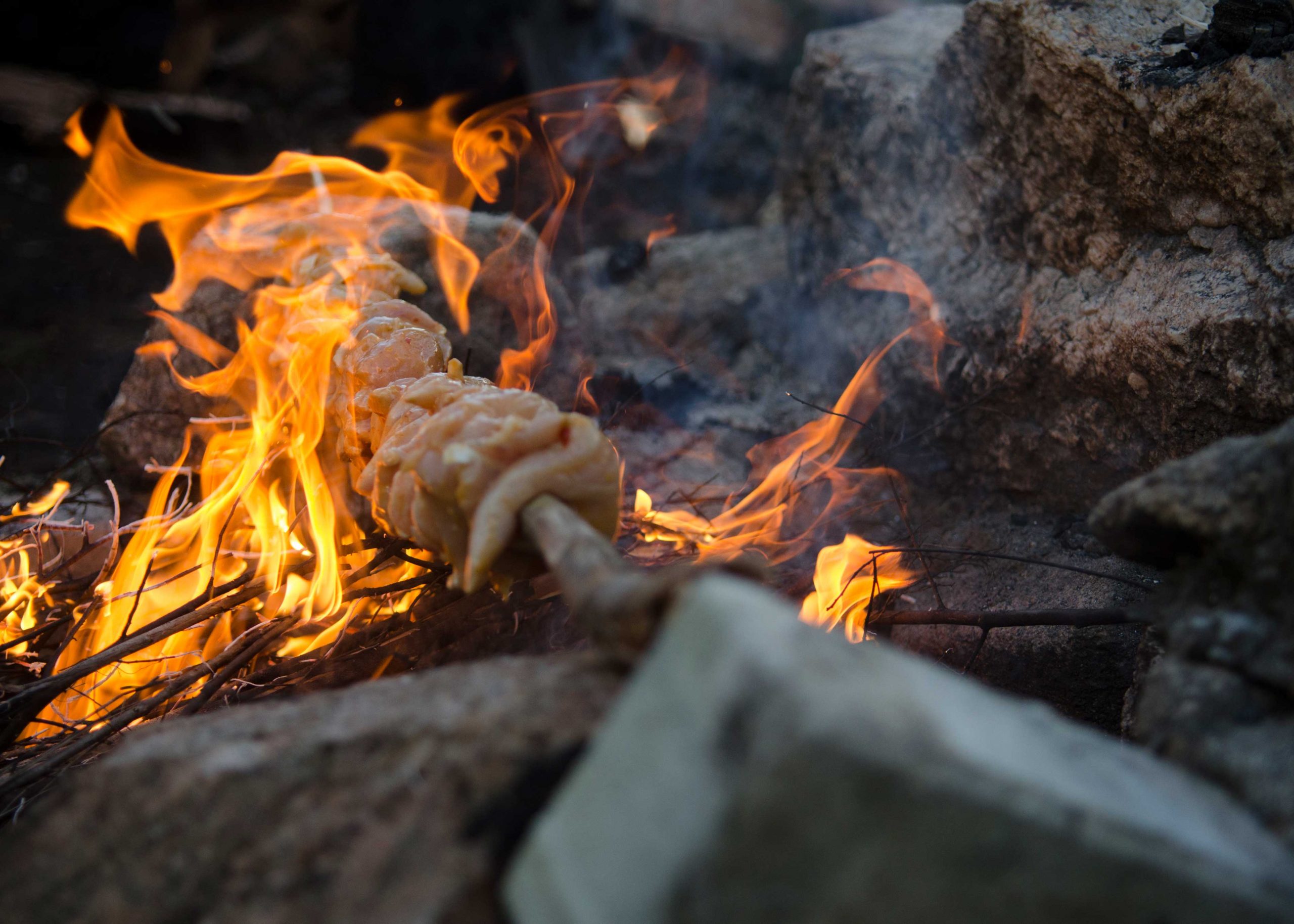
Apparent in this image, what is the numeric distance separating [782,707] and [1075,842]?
43cm

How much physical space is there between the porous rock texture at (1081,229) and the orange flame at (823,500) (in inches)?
4.5

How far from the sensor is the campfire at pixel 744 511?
1067mm

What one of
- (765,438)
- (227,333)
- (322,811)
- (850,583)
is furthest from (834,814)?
(227,333)

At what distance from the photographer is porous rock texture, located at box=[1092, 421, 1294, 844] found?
136cm

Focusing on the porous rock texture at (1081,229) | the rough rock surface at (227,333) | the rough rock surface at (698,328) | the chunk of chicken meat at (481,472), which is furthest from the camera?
the rough rock surface at (698,328)

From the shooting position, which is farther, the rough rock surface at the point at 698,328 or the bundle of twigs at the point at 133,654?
the rough rock surface at the point at 698,328

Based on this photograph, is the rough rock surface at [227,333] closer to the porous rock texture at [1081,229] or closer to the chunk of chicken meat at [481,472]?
the chunk of chicken meat at [481,472]

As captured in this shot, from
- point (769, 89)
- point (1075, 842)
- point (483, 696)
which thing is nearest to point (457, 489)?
point (483, 696)

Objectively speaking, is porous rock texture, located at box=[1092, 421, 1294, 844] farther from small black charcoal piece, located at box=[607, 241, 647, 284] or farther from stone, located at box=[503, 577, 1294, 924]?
small black charcoal piece, located at box=[607, 241, 647, 284]

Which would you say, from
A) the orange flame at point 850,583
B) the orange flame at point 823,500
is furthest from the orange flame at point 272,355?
the orange flame at point 850,583

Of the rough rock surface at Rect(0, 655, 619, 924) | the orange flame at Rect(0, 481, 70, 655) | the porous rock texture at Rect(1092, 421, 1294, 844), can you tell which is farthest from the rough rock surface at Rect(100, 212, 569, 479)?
the porous rock texture at Rect(1092, 421, 1294, 844)

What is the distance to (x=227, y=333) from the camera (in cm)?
401

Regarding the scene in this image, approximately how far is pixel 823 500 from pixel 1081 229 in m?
1.45

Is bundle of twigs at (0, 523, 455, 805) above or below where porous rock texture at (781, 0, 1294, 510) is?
below
